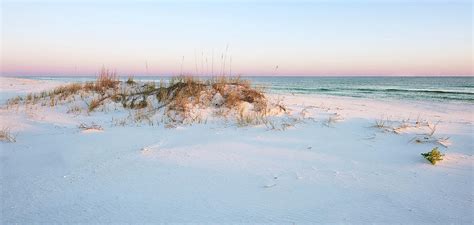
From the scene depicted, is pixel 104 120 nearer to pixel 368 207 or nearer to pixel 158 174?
pixel 158 174

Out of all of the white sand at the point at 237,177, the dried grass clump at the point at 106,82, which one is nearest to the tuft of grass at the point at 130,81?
the dried grass clump at the point at 106,82

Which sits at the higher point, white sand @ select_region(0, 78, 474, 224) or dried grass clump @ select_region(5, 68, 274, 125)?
dried grass clump @ select_region(5, 68, 274, 125)

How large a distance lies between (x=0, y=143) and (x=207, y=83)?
3720mm

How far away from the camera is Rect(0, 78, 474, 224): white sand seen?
7.68ft

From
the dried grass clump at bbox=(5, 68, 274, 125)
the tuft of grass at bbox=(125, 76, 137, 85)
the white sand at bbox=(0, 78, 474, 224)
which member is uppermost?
the tuft of grass at bbox=(125, 76, 137, 85)

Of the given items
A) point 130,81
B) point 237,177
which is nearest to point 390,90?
point 130,81

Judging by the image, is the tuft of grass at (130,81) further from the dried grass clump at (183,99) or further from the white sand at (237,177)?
the white sand at (237,177)

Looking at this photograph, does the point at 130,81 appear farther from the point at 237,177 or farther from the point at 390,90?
the point at 390,90

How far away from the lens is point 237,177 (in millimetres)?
2977

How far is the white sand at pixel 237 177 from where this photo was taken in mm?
2340

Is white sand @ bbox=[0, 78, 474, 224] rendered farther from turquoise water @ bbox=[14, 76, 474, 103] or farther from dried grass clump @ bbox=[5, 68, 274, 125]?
turquoise water @ bbox=[14, 76, 474, 103]

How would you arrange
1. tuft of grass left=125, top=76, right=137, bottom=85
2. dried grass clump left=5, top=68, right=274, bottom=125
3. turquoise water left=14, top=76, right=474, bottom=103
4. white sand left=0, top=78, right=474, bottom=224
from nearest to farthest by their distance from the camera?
white sand left=0, top=78, right=474, bottom=224 → dried grass clump left=5, top=68, right=274, bottom=125 → tuft of grass left=125, top=76, right=137, bottom=85 → turquoise water left=14, top=76, right=474, bottom=103

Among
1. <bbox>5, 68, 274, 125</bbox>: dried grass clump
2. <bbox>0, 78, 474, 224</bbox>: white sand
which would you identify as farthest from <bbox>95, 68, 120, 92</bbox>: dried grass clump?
<bbox>0, 78, 474, 224</bbox>: white sand

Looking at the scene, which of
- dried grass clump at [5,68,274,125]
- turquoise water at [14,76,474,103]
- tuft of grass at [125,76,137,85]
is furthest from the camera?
turquoise water at [14,76,474,103]
